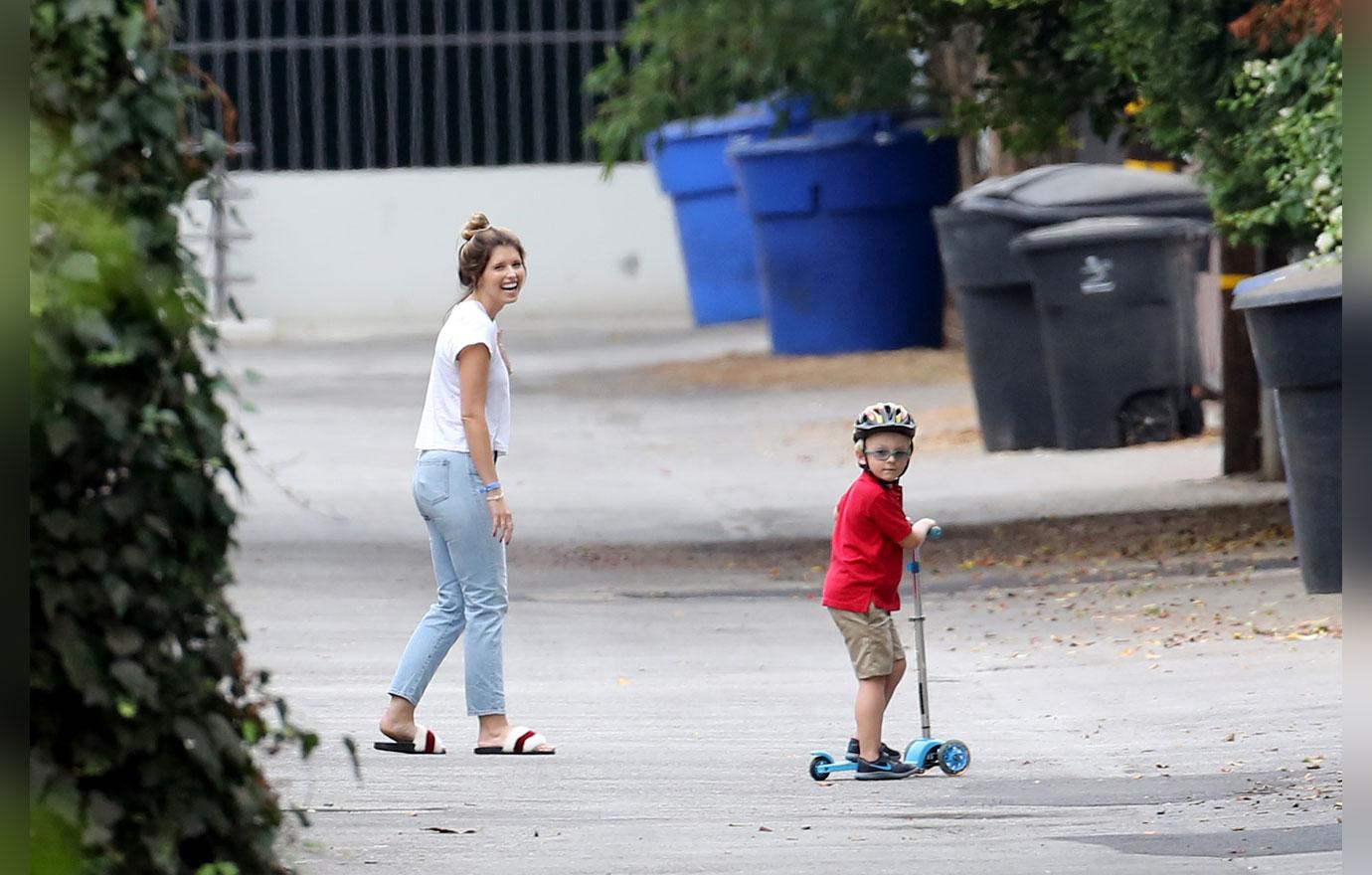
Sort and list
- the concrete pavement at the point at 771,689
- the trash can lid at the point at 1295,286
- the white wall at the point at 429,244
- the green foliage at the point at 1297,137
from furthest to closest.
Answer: the white wall at the point at 429,244, the green foliage at the point at 1297,137, the trash can lid at the point at 1295,286, the concrete pavement at the point at 771,689

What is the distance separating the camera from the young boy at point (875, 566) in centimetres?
731

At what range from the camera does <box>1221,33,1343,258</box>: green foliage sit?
991 cm

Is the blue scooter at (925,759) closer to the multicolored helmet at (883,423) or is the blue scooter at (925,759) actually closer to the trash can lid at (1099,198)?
the multicolored helmet at (883,423)

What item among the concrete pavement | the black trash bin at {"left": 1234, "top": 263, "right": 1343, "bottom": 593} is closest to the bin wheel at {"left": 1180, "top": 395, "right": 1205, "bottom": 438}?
the concrete pavement

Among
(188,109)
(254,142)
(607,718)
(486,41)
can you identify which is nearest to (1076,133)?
(486,41)

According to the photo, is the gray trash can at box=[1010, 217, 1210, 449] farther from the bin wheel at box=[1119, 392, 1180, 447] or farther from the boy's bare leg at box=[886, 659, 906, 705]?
the boy's bare leg at box=[886, 659, 906, 705]

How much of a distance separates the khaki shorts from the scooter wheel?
0.28m

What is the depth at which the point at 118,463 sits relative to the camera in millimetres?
4141

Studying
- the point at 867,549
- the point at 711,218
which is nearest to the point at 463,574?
the point at 867,549

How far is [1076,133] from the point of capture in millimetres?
21672

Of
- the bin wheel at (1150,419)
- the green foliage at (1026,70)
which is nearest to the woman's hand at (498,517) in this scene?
the green foliage at (1026,70)

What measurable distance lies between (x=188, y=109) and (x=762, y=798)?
3033 millimetres

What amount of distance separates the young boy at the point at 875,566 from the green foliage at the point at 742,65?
10.5 metres

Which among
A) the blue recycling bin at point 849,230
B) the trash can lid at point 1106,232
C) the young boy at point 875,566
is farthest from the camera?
the blue recycling bin at point 849,230
